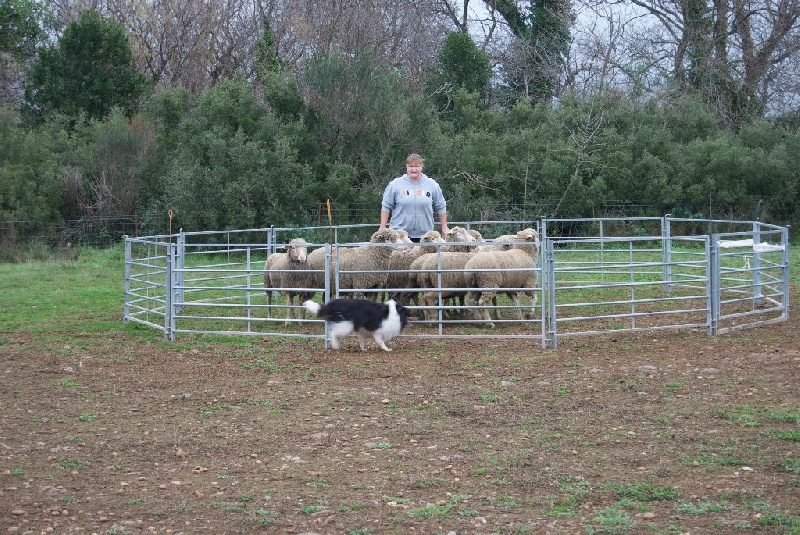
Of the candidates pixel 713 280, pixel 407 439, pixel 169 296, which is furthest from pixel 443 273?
pixel 407 439

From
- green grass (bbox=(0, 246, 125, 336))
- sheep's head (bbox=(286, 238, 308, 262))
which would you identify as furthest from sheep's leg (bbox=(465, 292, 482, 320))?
green grass (bbox=(0, 246, 125, 336))

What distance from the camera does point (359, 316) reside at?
9977 millimetres

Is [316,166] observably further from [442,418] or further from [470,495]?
[470,495]

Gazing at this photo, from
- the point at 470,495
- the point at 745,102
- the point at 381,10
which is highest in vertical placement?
the point at 381,10

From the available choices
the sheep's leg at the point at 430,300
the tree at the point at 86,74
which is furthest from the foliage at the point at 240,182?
the sheep's leg at the point at 430,300

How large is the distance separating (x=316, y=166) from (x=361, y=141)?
133 centimetres

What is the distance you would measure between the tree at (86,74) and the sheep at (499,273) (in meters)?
19.5

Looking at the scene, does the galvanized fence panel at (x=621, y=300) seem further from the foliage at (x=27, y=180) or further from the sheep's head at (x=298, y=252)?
the foliage at (x=27, y=180)

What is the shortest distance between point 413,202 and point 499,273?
1.51m

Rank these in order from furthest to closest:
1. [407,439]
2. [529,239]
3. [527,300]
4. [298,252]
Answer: [527,300] → [529,239] → [298,252] → [407,439]

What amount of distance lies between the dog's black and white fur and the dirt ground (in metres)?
0.35

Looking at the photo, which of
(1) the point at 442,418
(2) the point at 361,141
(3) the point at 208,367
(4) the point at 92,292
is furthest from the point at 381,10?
(1) the point at 442,418

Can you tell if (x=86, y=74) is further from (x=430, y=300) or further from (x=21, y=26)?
(x=430, y=300)

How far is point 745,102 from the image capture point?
31.5 metres
